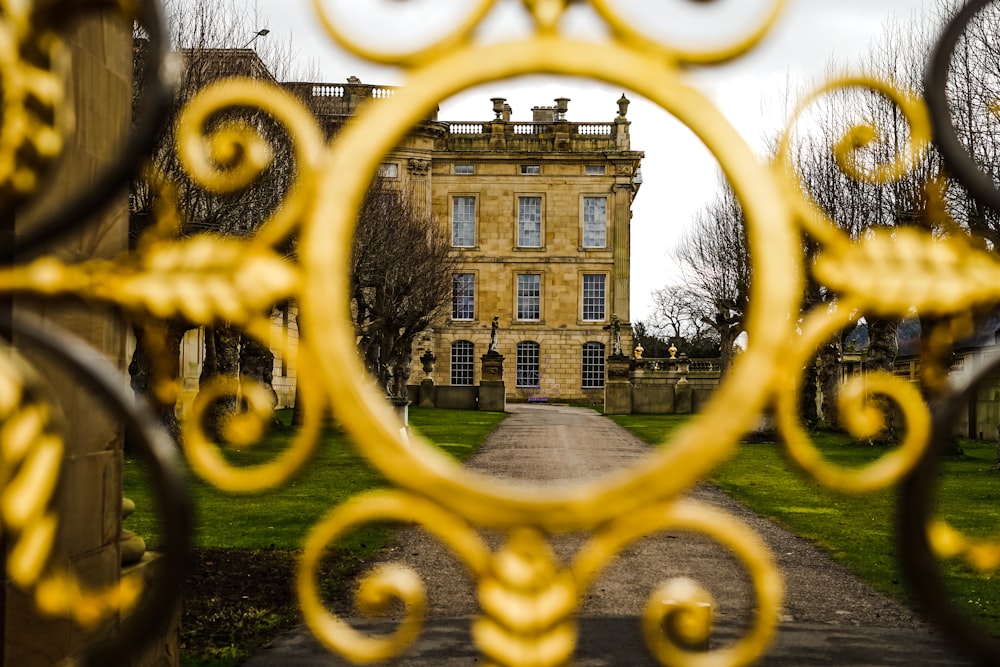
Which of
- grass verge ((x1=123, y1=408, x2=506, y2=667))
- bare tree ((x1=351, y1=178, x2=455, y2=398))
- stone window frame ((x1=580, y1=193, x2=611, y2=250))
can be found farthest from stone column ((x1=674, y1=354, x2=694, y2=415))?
grass verge ((x1=123, y1=408, x2=506, y2=667))

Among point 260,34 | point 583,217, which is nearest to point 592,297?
point 583,217

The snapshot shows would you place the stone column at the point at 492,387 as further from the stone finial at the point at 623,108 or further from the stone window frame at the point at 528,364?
the stone finial at the point at 623,108

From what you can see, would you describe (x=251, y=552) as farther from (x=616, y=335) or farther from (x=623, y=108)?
(x=623, y=108)

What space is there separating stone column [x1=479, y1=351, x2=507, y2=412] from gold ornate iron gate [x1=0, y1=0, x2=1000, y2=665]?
38.7m

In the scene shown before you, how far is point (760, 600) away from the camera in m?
1.30

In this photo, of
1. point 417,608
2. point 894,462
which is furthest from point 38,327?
point 894,462

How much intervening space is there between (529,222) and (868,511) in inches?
1692

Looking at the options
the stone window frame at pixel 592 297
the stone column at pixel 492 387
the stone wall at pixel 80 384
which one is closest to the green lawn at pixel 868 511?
the stone wall at pixel 80 384

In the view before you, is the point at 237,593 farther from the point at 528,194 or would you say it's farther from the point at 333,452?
the point at 528,194

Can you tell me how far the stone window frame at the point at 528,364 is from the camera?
172 ft

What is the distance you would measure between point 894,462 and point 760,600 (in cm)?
26

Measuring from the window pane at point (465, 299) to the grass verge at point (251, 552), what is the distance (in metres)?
37.4

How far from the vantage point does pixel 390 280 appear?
93.5 ft

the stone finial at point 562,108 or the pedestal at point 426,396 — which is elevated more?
the stone finial at point 562,108
